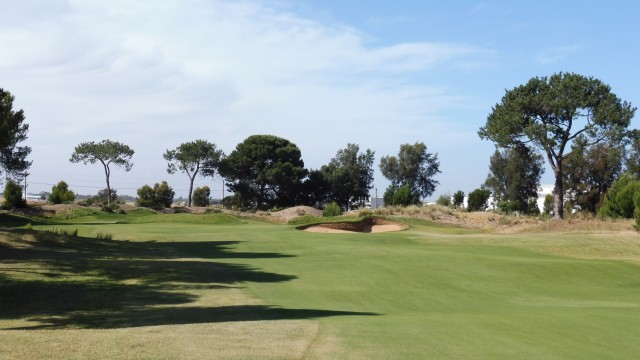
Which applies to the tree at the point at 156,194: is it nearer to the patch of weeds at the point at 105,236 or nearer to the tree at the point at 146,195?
the tree at the point at 146,195

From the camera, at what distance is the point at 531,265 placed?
1035 inches

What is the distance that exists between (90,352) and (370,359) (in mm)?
3910

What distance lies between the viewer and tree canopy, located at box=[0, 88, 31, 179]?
32.2 meters

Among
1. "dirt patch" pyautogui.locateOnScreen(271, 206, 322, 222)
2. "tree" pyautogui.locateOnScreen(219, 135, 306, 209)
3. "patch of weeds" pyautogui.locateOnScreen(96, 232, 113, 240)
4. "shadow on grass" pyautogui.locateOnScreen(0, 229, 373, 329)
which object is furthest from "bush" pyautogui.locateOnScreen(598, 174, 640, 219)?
"tree" pyautogui.locateOnScreen(219, 135, 306, 209)

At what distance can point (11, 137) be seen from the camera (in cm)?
3569

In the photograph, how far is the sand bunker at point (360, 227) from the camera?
49.8 metres

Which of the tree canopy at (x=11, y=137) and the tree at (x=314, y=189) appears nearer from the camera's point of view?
the tree canopy at (x=11, y=137)

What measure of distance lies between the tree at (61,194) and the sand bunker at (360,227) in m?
40.4

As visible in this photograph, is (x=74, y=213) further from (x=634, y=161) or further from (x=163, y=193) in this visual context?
(x=634, y=161)

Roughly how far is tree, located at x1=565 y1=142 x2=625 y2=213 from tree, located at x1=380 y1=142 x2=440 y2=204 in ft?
73.0

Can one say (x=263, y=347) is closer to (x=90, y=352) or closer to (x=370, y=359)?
(x=370, y=359)

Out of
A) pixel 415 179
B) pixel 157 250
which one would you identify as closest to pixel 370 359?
pixel 157 250

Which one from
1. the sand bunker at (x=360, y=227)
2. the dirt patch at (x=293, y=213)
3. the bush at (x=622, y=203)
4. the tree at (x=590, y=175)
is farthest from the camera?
the tree at (x=590, y=175)

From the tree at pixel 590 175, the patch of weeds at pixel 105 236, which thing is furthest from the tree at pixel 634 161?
the patch of weeds at pixel 105 236
